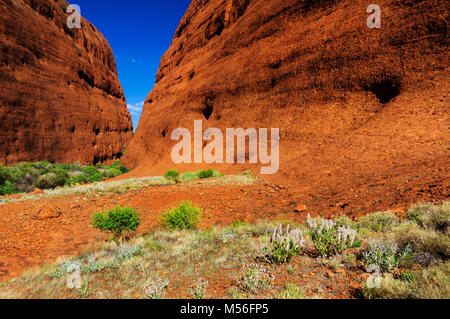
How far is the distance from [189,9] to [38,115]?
23.2 meters

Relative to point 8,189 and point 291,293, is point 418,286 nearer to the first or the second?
point 291,293

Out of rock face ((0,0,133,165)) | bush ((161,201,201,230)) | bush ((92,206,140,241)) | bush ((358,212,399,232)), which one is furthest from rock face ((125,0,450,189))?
rock face ((0,0,133,165))

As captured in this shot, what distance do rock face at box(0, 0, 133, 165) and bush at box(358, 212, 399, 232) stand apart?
90.3ft

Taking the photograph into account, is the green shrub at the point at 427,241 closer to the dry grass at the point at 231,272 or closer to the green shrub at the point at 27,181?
the dry grass at the point at 231,272

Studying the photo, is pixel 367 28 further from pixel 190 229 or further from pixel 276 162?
pixel 190 229

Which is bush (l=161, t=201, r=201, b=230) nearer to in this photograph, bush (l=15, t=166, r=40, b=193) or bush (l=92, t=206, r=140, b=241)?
bush (l=92, t=206, r=140, b=241)

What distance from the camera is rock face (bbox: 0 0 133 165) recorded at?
2098 cm

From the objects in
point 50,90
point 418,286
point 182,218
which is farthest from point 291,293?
point 50,90

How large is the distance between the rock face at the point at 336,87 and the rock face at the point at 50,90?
14937 mm

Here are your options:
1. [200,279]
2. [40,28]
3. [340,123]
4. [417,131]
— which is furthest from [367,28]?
[40,28]

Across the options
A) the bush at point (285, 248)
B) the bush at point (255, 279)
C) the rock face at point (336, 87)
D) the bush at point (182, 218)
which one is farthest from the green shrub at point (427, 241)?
the bush at point (182, 218)

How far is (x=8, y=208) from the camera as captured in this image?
23.3 feet

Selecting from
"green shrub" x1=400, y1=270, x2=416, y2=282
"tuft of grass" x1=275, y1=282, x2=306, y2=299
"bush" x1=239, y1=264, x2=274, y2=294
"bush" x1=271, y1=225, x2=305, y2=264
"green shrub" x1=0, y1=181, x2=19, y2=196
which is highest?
"green shrub" x1=400, y1=270, x2=416, y2=282

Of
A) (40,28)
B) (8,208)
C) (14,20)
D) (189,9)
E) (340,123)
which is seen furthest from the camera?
(189,9)
